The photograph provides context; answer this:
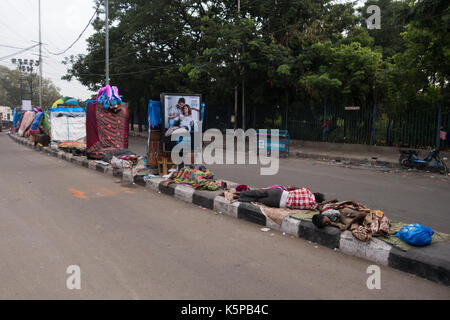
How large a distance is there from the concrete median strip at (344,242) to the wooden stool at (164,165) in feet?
5.31

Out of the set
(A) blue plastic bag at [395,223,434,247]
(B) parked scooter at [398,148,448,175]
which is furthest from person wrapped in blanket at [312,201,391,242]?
(B) parked scooter at [398,148,448,175]

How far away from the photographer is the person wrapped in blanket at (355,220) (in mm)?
4284

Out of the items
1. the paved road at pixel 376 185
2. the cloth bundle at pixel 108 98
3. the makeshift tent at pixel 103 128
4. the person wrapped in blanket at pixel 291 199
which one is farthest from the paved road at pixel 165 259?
the cloth bundle at pixel 108 98

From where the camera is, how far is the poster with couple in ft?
28.4

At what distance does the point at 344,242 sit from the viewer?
4.31m

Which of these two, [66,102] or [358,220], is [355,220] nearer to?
[358,220]

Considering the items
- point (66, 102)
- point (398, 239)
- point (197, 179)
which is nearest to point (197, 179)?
point (197, 179)

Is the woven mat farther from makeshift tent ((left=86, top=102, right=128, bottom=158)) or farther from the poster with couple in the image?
makeshift tent ((left=86, top=102, right=128, bottom=158))

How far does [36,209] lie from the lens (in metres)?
6.20

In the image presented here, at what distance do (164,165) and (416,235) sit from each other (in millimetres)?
6143

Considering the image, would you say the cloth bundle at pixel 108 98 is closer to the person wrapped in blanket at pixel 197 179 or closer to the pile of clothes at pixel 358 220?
the person wrapped in blanket at pixel 197 179
